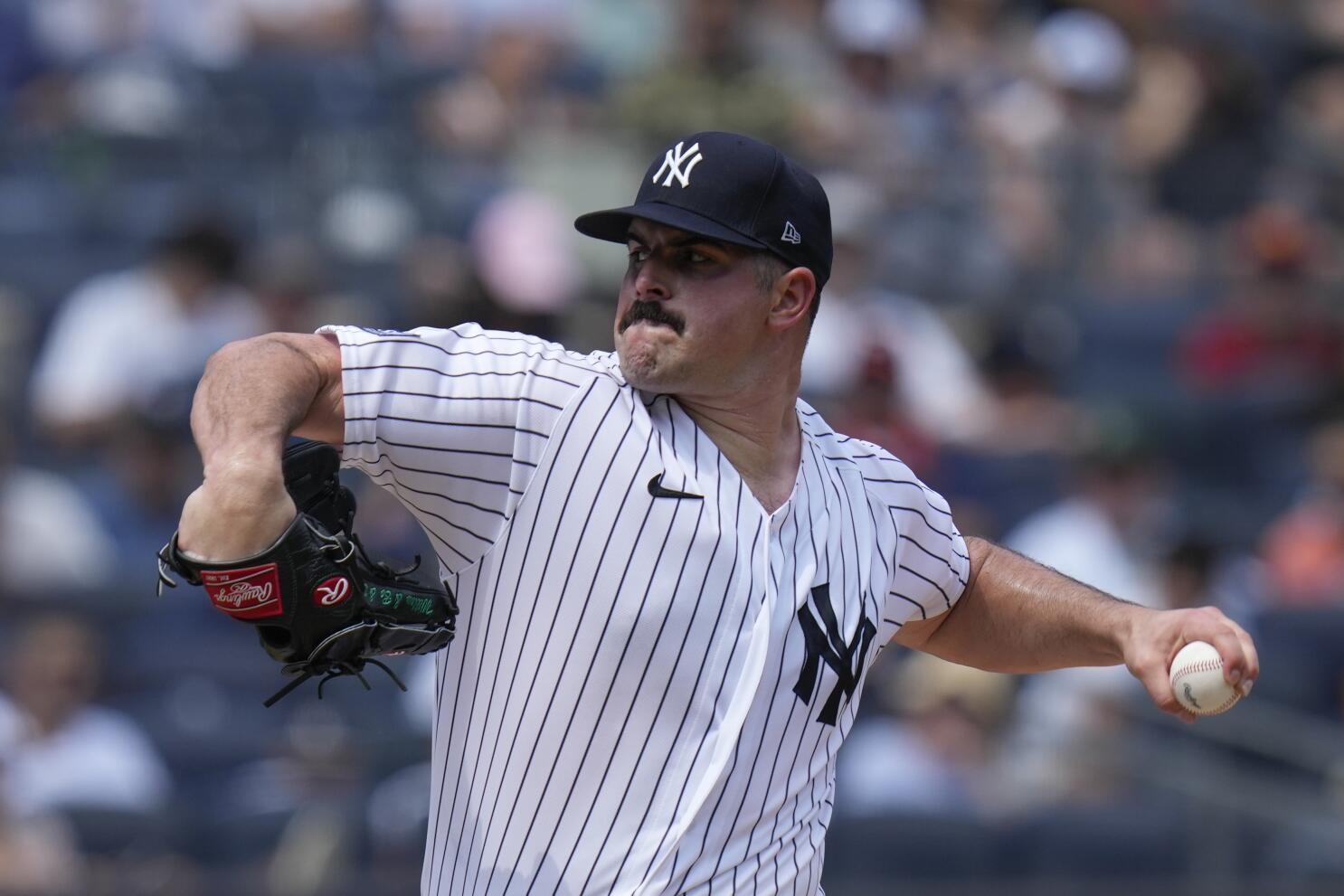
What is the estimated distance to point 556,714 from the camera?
3.07 meters

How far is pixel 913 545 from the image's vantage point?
11.5ft

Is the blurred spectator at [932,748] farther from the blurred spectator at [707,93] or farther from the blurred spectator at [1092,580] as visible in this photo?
the blurred spectator at [707,93]

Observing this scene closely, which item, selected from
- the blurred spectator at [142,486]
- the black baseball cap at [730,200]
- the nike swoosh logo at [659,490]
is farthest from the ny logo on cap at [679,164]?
the blurred spectator at [142,486]

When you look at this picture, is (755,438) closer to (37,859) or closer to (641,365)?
(641,365)

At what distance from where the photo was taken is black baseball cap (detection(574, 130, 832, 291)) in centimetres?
313

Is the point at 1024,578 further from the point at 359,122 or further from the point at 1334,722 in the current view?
the point at 359,122

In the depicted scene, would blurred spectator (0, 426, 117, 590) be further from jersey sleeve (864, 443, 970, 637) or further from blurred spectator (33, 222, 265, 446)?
jersey sleeve (864, 443, 970, 637)

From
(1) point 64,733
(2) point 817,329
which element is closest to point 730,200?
(1) point 64,733

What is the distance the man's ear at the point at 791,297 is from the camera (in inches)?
129

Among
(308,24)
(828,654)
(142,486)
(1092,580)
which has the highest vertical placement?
(308,24)

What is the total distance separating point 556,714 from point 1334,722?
17.5 ft

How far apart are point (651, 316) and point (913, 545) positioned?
68 cm

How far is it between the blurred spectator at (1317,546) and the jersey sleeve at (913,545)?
4.82m

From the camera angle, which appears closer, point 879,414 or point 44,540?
point 44,540
